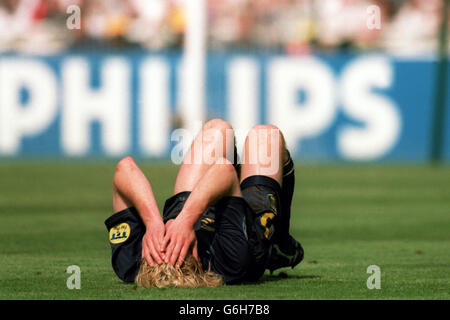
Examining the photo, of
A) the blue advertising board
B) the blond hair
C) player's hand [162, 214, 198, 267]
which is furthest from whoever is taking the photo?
the blue advertising board

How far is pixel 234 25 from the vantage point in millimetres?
21891

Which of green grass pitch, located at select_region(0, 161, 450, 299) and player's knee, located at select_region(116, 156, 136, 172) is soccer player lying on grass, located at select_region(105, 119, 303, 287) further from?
green grass pitch, located at select_region(0, 161, 450, 299)

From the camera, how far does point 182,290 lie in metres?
6.20

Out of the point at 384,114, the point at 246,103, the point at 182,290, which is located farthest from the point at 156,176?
the point at 182,290

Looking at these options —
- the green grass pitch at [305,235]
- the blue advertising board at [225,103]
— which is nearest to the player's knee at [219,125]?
the green grass pitch at [305,235]

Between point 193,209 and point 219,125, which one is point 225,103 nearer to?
point 219,125

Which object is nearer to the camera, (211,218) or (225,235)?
(225,235)

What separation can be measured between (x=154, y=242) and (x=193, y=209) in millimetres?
289

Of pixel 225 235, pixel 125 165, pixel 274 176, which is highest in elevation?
pixel 125 165

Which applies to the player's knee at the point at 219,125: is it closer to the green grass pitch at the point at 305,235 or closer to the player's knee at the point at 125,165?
the player's knee at the point at 125,165

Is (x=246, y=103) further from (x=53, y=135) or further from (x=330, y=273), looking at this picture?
(x=330, y=273)

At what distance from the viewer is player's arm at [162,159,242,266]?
6105 mm

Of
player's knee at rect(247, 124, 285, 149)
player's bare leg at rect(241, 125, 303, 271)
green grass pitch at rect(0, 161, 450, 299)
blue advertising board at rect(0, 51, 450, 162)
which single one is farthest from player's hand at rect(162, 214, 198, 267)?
blue advertising board at rect(0, 51, 450, 162)

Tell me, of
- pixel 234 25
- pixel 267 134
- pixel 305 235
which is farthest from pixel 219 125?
pixel 234 25
